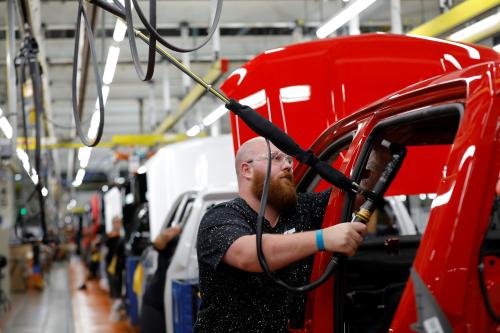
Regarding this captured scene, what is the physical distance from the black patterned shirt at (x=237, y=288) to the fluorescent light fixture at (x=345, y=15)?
4228mm

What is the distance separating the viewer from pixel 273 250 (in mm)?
2402

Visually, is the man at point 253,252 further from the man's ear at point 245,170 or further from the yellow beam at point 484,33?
the yellow beam at point 484,33

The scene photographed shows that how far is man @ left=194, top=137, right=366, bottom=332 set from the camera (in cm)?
248

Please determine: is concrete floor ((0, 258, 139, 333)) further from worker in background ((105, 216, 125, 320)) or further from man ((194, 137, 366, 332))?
man ((194, 137, 366, 332))

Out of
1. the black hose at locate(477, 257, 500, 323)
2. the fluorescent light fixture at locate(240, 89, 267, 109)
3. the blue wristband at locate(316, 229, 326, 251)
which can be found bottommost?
the black hose at locate(477, 257, 500, 323)

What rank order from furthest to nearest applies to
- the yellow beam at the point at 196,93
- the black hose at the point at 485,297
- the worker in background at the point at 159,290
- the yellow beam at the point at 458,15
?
1. the yellow beam at the point at 196,93
2. the yellow beam at the point at 458,15
3. the worker in background at the point at 159,290
4. the black hose at the point at 485,297

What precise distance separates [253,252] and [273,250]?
78 mm

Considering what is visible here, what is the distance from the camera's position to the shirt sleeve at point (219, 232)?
2.59 m

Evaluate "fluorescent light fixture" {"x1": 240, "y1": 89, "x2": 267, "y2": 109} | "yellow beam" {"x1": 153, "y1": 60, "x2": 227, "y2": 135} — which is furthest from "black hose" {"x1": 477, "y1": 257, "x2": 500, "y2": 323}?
"yellow beam" {"x1": 153, "y1": 60, "x2": 227, "y2": 135}

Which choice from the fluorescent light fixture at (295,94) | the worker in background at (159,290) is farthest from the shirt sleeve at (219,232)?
the worker in background at (159,290)

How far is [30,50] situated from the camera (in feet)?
19.2

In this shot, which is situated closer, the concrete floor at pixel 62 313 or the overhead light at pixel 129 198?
the concrete floor at pixel 62 313

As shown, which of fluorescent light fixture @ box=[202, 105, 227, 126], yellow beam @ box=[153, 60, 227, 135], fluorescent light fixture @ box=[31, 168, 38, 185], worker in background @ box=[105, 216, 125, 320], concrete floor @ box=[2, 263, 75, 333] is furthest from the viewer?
fluorescent light fixture @ box=[202, 105, 227, 126]

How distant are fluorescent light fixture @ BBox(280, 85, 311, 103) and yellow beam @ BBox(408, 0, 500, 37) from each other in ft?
Result: 10.6
